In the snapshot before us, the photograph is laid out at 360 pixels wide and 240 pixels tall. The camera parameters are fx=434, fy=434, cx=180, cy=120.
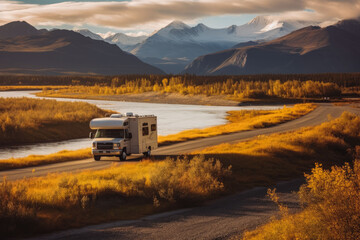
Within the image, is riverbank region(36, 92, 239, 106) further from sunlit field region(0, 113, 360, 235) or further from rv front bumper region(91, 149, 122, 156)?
sunlit field region(0, 113, 360, 235)

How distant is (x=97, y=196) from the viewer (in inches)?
838

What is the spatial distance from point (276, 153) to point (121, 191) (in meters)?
18.6

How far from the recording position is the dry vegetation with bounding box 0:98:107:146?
201 ft

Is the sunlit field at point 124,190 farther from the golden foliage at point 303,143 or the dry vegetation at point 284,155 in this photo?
the golden foliage at point 303,143

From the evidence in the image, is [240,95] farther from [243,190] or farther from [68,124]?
[243,190]

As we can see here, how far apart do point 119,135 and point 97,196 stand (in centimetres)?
1326

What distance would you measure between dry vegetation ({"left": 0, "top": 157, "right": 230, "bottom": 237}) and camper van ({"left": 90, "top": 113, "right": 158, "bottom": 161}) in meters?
7.68

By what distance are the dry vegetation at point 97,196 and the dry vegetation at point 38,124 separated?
127 ft

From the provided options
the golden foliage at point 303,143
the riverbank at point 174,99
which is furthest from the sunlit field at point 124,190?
the riverbank at point 174,99

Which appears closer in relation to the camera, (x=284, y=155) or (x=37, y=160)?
(x=284, y=155)

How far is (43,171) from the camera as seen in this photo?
32.3m

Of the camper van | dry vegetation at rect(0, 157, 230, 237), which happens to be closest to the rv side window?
the camper van

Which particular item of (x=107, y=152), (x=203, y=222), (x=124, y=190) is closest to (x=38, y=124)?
(x=107, y=152)

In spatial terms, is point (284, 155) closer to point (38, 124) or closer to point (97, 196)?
point (97, 196)
